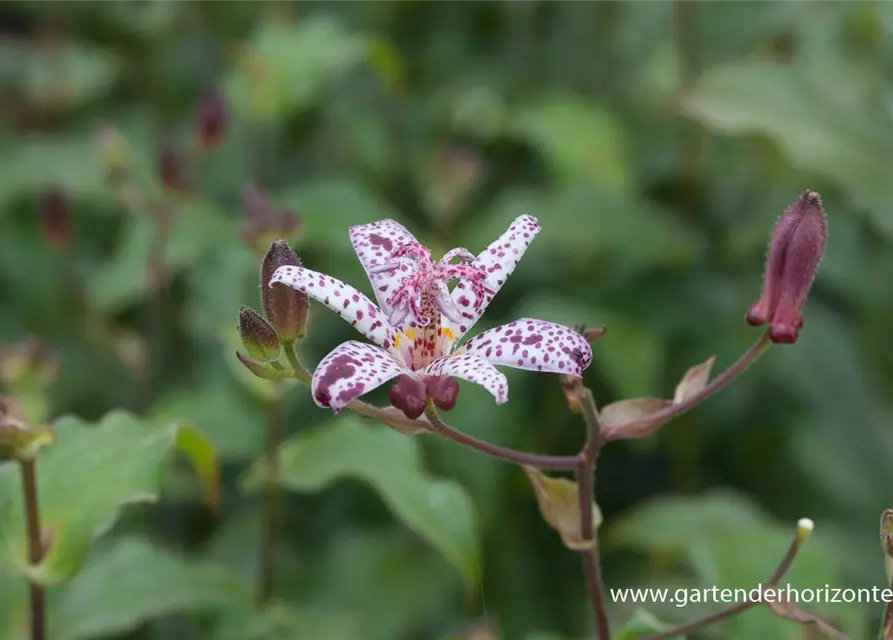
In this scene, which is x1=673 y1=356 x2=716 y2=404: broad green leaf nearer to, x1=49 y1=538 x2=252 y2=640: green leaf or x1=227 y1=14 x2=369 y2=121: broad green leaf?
x1=49 y1=538 x2=252 y2=640: green leaf

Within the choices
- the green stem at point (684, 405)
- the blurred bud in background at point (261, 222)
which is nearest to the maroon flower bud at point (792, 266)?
the green stem at point (684, 405)

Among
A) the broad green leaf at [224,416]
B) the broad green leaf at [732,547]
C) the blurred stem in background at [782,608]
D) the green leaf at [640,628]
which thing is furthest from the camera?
the broad green leaf at [224,416]

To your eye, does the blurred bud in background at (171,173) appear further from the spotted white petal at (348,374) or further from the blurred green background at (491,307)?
the spotted white petal at (348,374)

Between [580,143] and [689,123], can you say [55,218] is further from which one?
[689,123]

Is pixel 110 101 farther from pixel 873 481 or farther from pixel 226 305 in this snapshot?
pixel 873 481

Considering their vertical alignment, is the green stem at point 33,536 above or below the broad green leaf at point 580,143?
below

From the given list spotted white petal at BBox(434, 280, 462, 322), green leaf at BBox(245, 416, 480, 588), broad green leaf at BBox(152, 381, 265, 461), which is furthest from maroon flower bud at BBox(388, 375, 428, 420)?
broad green leaf at BBox(152, 381, 265, 461)

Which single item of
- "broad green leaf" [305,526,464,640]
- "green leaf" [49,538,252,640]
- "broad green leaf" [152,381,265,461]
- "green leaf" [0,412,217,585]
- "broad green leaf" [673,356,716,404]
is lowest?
"broad green leaf" [305,526,464,640]

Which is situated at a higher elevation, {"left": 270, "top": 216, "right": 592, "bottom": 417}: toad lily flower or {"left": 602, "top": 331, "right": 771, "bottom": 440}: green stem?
{"left": 270, "top": 216, "right": 592, "bottom": 417}: toad lily flower
